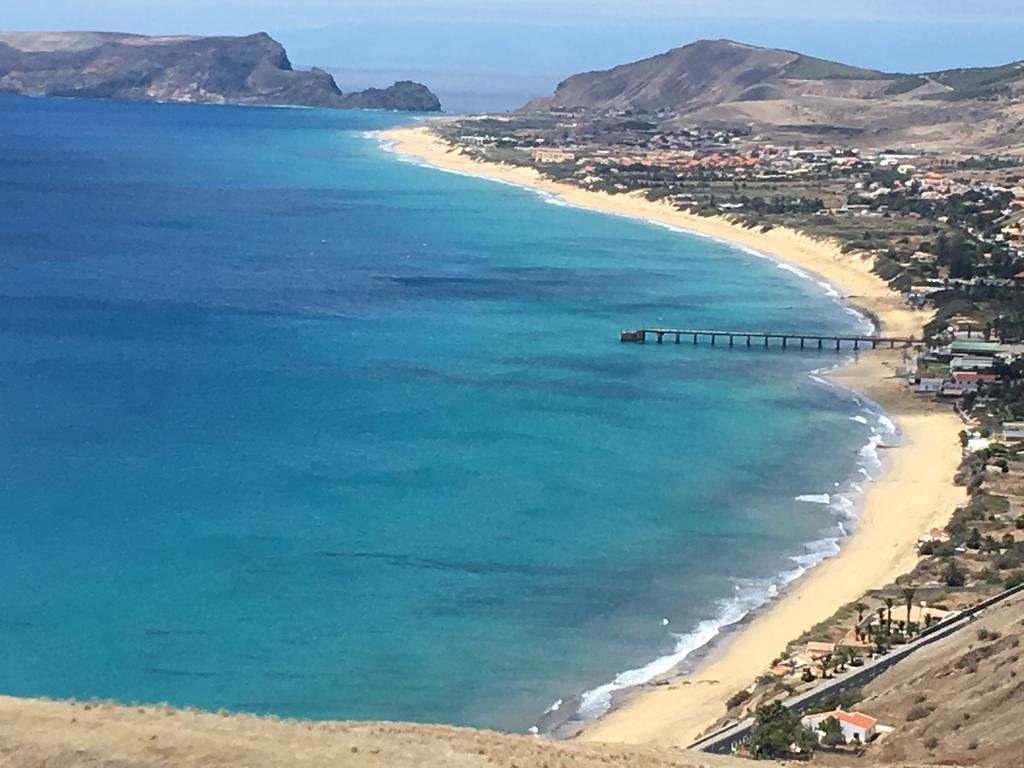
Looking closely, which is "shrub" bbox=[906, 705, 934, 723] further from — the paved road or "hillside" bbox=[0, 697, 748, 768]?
"hillside" bbox=[0, 697, 748, 768]

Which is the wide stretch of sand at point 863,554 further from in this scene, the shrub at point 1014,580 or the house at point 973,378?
the shrub at point 1014,580

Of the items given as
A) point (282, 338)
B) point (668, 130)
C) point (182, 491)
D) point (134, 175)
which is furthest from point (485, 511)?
point (668, 130)

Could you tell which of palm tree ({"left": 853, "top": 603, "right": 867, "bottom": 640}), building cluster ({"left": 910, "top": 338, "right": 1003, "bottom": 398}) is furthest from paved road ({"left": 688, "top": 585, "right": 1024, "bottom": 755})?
building cluster ({"left": 910, "top": 338, "right": 1003, "bottom": 398})

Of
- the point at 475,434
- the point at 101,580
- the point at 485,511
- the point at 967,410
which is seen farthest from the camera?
the point at 967,410

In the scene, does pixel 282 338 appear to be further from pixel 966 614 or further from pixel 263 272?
pixel 966 614

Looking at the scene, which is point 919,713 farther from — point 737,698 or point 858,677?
point 737,698

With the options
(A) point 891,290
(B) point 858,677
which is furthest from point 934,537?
(A) point 891,290
